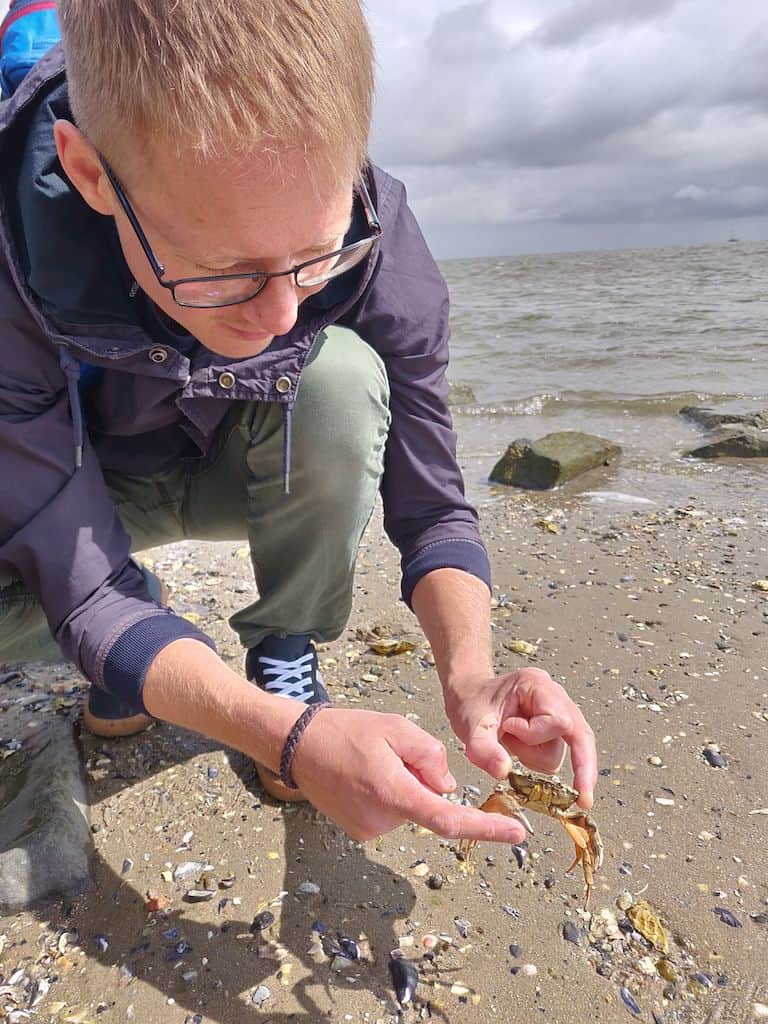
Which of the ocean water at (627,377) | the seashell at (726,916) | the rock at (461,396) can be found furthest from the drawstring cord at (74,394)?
the rock at (461,396)

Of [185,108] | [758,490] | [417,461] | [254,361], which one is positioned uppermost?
[185,108]

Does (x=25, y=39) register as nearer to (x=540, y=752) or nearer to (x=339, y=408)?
(x=339, y=408)

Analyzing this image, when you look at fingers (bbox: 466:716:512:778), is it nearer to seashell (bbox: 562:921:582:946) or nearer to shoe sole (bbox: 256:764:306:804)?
seashell (bbox: 562:921:582:946)

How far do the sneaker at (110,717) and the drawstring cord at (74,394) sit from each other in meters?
0.59

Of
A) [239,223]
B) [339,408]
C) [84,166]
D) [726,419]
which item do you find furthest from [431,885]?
[726,419]

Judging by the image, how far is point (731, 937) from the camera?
1787 mm

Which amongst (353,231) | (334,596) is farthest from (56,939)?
(353,231)

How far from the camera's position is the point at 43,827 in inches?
78.2

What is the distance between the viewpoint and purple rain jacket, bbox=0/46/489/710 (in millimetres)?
1701

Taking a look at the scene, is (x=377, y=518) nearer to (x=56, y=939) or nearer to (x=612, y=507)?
(x=612, y=507)

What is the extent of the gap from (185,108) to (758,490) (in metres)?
4.64

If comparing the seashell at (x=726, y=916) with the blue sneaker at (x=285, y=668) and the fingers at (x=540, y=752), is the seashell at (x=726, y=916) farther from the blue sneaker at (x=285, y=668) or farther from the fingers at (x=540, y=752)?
the blue sneaker at (x=285, y=668)

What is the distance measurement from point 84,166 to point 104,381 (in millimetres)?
688

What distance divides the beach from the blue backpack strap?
1733mm
